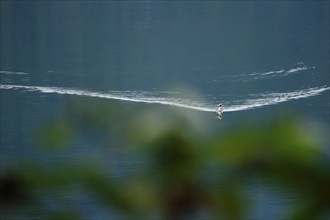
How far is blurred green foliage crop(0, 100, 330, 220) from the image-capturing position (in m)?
0.20

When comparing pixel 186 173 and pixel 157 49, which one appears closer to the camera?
pixel 186 173

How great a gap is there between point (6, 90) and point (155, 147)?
292 inches

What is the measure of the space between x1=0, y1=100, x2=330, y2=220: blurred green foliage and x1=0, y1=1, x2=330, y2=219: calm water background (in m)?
3.93

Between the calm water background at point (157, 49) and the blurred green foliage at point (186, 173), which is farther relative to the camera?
the calm water background at point (157, 49)

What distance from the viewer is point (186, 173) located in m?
0.21

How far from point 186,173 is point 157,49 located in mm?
9762

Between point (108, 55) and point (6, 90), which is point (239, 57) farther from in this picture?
point (6, 90)

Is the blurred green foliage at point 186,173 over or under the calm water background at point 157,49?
over

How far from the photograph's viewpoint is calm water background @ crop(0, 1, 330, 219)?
7.15m

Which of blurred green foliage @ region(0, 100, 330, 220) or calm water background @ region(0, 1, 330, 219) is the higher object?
blurred green foliage @ region(0, 100, 330, 220)

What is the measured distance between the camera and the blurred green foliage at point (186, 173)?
0.20 meters

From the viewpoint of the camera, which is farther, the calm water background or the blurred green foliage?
the calm water background

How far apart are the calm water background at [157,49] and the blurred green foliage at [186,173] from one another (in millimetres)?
3925

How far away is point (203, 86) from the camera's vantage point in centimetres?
733
